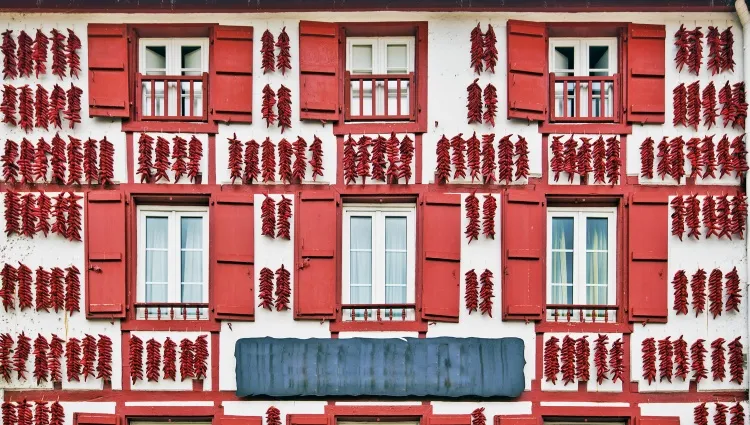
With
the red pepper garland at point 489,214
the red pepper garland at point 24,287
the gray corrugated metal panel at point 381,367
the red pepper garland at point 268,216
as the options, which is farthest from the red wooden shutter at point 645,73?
the red pepper garland at point 24,287

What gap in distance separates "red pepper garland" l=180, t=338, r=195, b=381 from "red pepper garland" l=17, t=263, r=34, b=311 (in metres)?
1.94

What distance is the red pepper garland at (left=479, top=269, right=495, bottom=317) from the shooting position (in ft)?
31.8

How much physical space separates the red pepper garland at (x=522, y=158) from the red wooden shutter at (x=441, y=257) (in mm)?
Answer: 814

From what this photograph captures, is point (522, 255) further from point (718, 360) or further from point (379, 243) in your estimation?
point (718, 360)

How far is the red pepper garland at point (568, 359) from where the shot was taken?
966 centimetres

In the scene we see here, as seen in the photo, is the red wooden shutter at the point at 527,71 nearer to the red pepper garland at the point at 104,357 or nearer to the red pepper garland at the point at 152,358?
the red pepper garland at the point at 152,358

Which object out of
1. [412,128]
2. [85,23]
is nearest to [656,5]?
[412,128]

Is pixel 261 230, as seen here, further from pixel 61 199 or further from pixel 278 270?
pixel 61 199

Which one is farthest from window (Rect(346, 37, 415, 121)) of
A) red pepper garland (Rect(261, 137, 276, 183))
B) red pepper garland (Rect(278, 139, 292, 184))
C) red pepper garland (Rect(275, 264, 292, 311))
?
red pepper garland (Rect(275, 264, 292, 311))

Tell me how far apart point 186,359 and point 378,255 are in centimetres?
264

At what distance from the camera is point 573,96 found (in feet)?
33.1

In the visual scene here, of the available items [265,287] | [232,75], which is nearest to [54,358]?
[265,287]

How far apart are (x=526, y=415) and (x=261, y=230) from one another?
3.92 metres

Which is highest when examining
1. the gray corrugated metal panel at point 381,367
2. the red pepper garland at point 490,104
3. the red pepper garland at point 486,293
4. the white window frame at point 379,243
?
the red pepper garland at point 490,104
